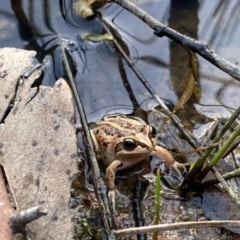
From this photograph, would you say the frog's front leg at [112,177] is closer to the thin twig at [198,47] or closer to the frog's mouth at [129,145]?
the frog's mouth at [129,145]

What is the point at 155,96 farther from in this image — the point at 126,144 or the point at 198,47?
the point at 198,47

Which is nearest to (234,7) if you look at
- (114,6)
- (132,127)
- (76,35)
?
(114,6)

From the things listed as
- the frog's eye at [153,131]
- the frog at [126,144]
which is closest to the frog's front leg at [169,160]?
the frog at [126,144]

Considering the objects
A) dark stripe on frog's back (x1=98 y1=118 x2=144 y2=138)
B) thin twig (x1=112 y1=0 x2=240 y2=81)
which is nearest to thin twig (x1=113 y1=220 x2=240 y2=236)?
thin twig (x1=112 y1=0 x2=240 y2=81)

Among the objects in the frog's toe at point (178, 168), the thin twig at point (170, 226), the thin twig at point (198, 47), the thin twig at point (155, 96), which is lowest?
the frog's toe at point (178, 168)

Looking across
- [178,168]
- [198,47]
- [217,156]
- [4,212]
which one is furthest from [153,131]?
[4,212]

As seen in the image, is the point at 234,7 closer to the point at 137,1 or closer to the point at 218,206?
the point at 137,1
